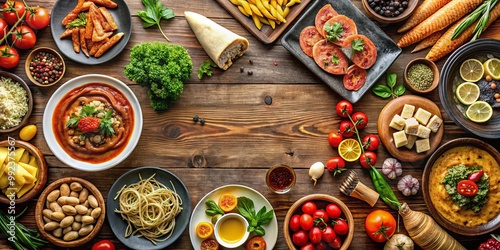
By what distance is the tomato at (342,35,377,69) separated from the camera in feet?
13.3

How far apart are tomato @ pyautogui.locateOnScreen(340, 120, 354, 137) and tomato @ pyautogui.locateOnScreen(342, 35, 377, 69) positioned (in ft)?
1.48

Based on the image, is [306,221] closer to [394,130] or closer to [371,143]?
[371,143]

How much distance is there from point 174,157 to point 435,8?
2.34 meters

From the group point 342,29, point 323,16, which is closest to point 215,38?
point 323,16

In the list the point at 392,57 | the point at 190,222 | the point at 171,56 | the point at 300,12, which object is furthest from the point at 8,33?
the point at 392,57

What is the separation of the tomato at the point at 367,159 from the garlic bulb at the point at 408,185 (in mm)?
267

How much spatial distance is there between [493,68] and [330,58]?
1251 millimetres

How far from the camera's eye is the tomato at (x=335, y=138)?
13.3 feet

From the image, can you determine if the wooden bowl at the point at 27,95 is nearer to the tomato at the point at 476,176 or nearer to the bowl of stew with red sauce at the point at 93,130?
the bowl of stew with red sauce at the point at 93,130

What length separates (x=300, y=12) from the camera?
13.7 ft

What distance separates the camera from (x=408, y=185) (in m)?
4.05

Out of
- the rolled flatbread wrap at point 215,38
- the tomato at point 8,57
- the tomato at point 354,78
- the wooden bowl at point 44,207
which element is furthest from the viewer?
the tomato at point 354,78

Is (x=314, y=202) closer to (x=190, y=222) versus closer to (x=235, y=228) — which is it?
(x=235, y=228)

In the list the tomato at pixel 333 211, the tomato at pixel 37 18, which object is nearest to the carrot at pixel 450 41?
the tomato at pixel 333 211
